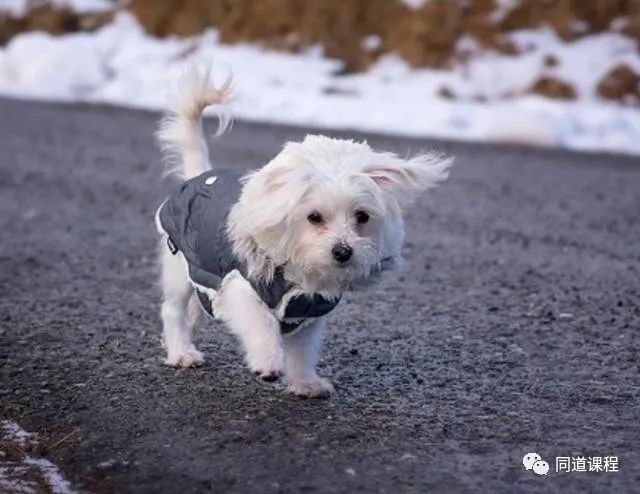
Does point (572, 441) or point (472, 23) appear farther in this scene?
point (472, 23)

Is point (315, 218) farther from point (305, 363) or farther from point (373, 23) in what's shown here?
point (373, 23)

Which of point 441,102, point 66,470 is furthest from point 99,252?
point 441,102

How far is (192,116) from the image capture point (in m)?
6.39

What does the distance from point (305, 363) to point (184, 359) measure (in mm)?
712

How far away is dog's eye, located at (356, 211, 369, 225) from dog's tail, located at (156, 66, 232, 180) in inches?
47.8

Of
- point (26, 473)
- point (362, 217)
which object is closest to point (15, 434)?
point (26, 473)

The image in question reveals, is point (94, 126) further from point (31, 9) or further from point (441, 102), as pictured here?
point (31, 9)

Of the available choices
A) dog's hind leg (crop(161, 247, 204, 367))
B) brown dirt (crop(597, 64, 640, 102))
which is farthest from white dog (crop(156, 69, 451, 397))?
brown dirt (crop(597, 64, 640, 102))

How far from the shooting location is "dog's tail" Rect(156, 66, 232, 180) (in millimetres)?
6301

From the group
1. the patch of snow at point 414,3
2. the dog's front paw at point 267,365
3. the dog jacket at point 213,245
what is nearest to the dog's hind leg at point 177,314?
the dog jacket at point 213,245

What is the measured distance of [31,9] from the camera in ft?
86.9

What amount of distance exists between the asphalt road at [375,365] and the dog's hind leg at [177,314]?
12 cm

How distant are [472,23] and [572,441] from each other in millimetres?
17129

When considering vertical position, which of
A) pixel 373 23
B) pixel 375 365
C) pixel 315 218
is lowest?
pixel 375 365
